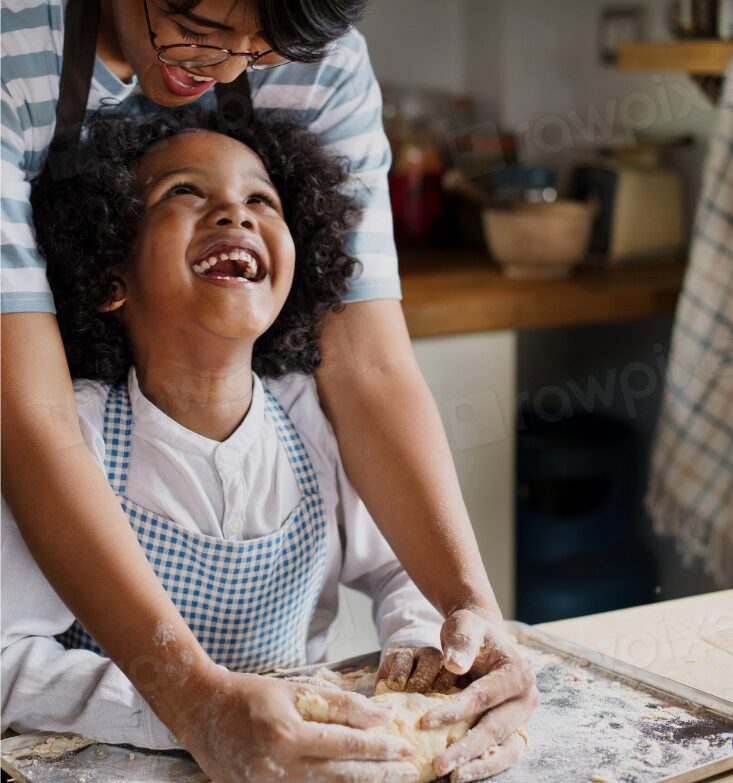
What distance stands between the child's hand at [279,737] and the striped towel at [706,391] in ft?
3.45

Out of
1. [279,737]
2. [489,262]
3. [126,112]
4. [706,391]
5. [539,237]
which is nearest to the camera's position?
[279,737]

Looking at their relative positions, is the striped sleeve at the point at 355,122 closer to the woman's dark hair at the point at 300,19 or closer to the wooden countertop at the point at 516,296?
the woman's dark hair at the point at 300,19

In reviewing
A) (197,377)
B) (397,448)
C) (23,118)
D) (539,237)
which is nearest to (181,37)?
(23,118)

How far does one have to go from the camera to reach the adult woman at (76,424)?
660mm

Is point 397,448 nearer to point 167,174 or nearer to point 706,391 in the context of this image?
point 167,174

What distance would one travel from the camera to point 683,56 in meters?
1.61

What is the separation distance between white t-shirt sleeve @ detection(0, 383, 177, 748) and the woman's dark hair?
30 centimetres

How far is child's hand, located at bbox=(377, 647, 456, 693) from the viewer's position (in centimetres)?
72

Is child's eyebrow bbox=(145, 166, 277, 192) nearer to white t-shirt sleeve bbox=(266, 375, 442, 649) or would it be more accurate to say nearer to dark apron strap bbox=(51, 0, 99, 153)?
dark apron strap bbox=(51, 0, 99, 153)

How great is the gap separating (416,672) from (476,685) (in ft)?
0.19

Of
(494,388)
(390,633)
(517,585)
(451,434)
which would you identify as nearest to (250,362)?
(390,633)

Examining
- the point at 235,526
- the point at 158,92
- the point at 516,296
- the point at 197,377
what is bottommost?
the point at 516,296

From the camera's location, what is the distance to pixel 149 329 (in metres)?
0.80

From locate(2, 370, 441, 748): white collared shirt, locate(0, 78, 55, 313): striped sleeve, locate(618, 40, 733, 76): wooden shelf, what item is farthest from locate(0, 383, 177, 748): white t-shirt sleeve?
locate(618, 40, 733, 76): wooden shelf
